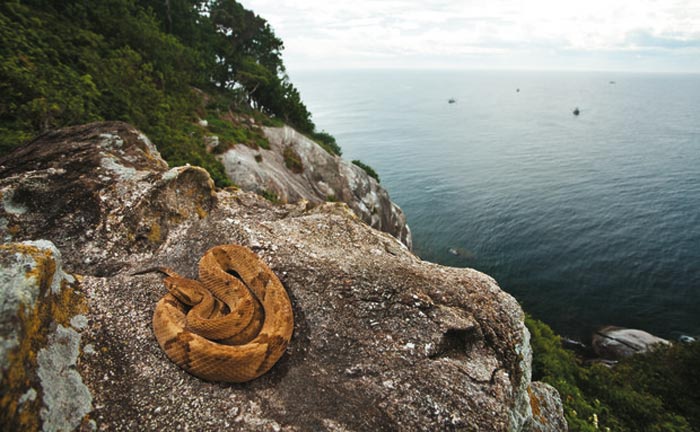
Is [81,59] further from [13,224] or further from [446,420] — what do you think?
[446,420]

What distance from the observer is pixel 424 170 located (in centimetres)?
8619

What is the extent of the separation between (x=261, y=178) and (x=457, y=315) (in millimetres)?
22410

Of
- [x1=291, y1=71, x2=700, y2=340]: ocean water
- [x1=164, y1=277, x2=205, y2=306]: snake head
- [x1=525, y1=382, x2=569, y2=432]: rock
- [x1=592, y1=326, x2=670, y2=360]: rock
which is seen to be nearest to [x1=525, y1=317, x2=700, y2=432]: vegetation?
[x1=592, y1=326, x2=670, y2=360]: rock

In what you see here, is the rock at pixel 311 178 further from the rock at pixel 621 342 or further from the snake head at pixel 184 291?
the rock at pixel 621 342

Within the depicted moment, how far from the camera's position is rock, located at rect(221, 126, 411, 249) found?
2762 cm

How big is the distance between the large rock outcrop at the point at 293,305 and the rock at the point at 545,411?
0.06 metres

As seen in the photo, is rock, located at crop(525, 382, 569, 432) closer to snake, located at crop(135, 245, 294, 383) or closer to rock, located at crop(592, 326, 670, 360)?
snake, located at crop(135, 245, 294, 383)

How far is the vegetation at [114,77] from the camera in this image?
1345 cm

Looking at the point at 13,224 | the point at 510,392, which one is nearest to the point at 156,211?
the point at 13,224

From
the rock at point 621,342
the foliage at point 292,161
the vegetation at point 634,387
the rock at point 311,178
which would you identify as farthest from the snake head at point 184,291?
the rock at point 621,342

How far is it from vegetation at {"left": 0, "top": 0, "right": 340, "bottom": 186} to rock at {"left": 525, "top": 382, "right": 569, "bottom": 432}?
1901 centimetres

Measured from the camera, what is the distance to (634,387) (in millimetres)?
23516

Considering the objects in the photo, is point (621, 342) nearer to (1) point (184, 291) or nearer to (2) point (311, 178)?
(2) point (311, 178)

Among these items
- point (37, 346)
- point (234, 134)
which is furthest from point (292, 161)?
point (37, 346)
